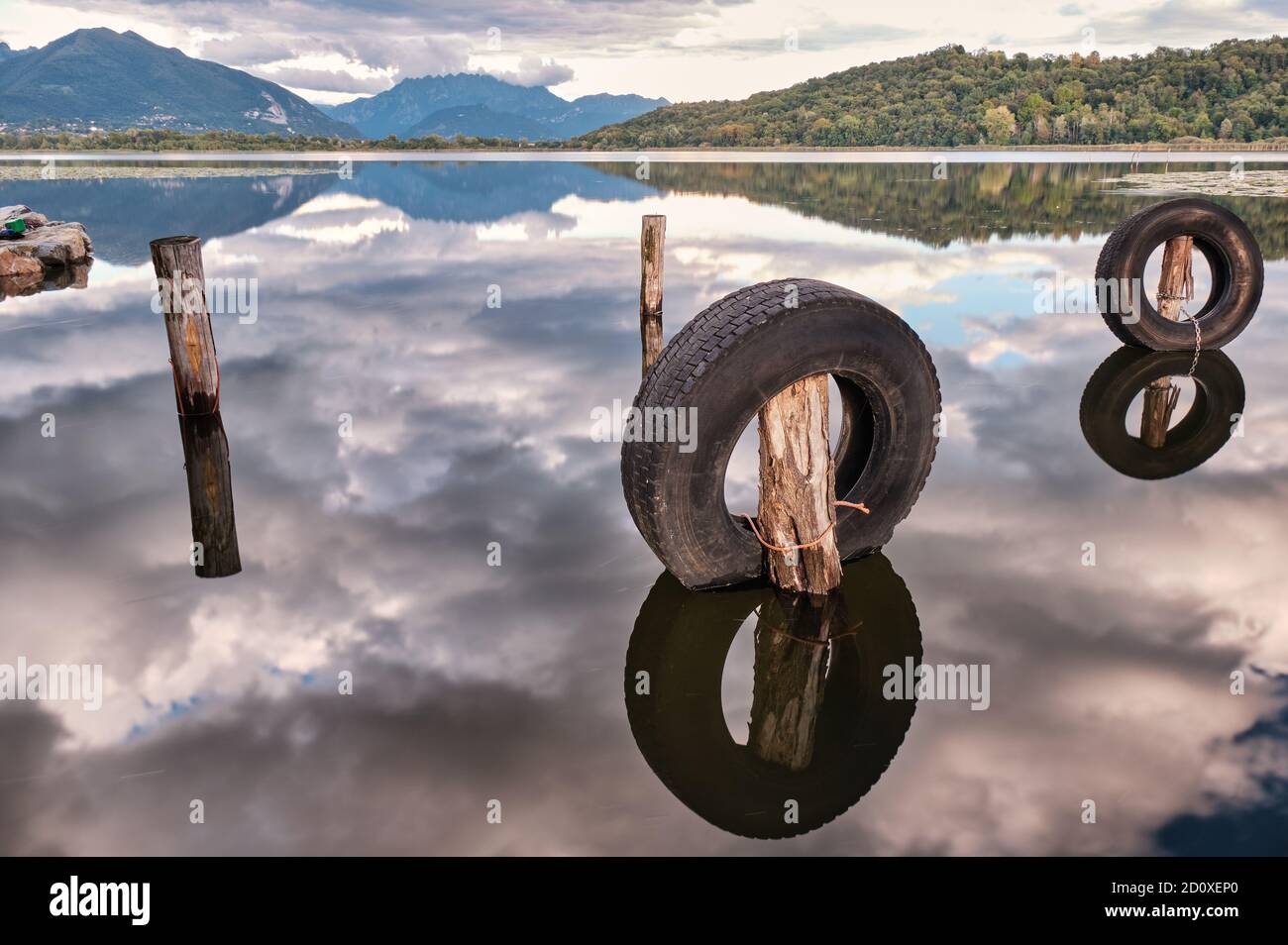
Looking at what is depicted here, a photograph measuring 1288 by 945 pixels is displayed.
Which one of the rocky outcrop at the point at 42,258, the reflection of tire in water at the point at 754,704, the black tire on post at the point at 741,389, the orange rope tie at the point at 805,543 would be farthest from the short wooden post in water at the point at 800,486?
the rocky outcrop at the point at 42,258

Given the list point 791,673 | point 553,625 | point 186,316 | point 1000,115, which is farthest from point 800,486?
point 1000,115

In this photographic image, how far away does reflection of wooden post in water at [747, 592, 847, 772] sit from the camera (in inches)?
197

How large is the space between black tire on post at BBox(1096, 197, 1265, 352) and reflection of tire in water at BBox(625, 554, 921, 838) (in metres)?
8.64

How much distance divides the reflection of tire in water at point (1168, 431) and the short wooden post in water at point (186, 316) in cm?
1002

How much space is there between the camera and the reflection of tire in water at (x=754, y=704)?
181 inches

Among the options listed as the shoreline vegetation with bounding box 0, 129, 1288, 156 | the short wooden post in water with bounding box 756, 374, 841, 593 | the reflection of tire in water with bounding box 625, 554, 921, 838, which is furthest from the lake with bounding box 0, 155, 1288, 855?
the shoreline vegetation with bounding box 0, 129, 1288, 156

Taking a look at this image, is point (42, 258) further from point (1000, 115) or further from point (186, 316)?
point (1000, 115)

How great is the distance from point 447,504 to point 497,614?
89.1 inches

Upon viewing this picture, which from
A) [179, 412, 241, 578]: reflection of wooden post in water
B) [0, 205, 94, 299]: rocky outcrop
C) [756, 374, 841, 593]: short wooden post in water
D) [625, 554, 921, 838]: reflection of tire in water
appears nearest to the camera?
[625, 554, 921, 838]: reflection of tire in water

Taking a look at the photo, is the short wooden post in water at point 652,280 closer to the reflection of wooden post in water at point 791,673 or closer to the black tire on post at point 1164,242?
the black tire on post at point 1164,242

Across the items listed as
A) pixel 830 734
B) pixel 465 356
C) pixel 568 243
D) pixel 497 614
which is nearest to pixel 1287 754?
pixel 830 734

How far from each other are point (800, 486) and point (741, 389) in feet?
2.73

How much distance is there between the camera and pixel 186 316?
10.2 metres

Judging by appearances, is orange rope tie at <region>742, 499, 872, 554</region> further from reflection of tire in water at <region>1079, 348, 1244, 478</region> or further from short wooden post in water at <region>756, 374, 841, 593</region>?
reflection of tire in water at <region>1079, 348, 1244, 478</region>
